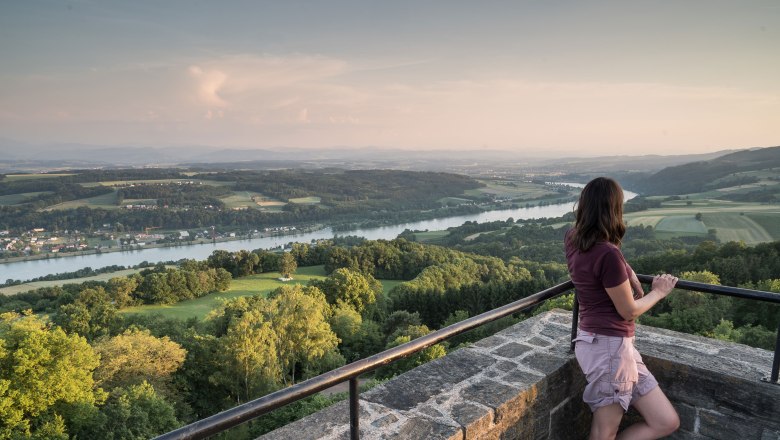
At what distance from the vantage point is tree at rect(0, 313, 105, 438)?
14352 mm

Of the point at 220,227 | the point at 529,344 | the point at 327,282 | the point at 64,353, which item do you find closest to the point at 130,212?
the point at 220,227

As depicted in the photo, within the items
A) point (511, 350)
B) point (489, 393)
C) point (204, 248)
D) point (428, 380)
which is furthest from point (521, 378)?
point (204, 248)

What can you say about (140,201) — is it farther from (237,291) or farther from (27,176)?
(237,291)

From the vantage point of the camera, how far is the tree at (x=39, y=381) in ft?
47.1

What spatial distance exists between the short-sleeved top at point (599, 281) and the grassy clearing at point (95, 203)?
87.9 metres

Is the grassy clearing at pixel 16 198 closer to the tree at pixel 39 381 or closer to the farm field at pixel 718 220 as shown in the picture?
the tree at pixel 39 381

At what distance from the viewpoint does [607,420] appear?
2.08 meters


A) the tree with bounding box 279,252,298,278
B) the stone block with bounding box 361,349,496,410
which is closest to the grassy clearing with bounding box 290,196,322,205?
the tree with bounding box 279,252,298,278

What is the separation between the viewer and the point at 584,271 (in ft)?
6.59

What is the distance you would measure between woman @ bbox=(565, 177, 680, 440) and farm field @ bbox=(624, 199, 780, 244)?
149 feet

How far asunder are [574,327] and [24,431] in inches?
753

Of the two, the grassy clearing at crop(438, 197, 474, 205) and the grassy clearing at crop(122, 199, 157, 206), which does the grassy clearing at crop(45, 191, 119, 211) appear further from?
the grassy clearing at crop(438, 197, 474, 205)

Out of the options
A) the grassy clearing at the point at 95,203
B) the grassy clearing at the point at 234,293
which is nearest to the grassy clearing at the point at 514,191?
the grassy clearing at the point at 234,293

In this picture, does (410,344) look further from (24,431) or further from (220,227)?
(220,227)
